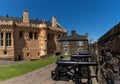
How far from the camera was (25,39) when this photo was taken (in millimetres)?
61781

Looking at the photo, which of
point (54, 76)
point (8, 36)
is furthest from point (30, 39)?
point (54, 76)

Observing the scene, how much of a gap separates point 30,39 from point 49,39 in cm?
610

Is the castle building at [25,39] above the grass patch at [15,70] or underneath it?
above

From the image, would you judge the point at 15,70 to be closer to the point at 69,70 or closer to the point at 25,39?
the point at 69,70

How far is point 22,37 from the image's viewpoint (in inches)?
2418

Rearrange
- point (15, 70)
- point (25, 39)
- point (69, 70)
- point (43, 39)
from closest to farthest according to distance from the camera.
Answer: point (69, 70), point (15, 70), point (25, 39), point (43, 39)

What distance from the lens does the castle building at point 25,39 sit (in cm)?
5788

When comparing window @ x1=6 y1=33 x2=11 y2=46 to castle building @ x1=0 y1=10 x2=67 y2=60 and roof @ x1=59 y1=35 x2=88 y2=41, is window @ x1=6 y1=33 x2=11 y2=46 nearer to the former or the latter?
castle building @ x1=0 y1=10 x2=67 y2=60

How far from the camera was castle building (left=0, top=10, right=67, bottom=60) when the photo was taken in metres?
57.9

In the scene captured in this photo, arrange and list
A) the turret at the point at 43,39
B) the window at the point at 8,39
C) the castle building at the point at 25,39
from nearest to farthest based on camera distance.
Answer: the castle building at the point at 25,39 < the window at the point at 8,39 < the turret at the point at 43,39

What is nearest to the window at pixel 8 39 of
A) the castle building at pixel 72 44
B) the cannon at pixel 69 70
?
the castle building at pixel 72 44

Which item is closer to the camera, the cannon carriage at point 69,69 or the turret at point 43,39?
the cannon carriage at point 69,69

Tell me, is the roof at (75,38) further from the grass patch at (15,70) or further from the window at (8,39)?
the grass patch at (15,70)

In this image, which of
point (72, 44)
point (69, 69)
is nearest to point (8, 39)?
point (72, 44)
